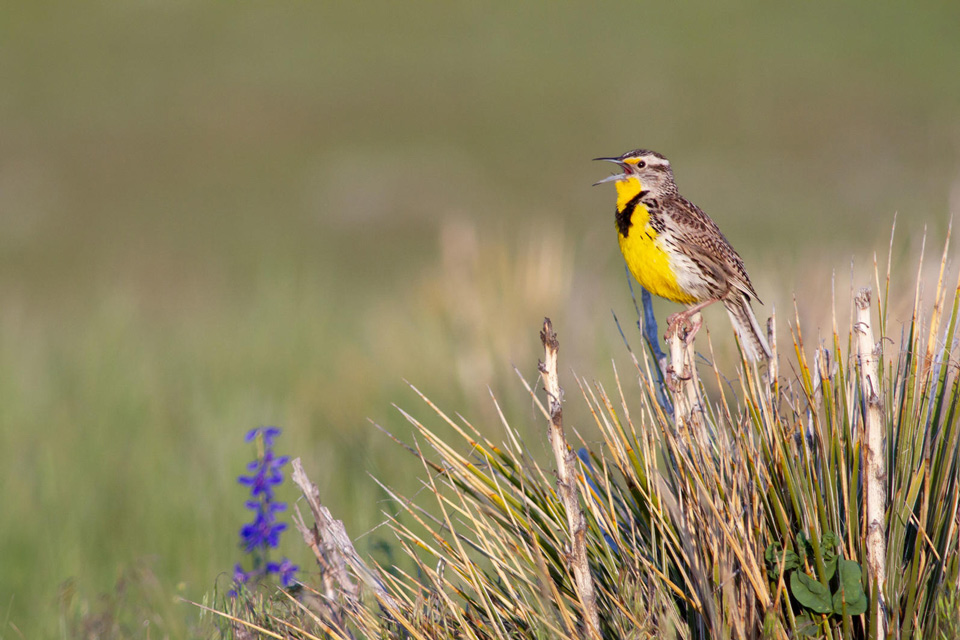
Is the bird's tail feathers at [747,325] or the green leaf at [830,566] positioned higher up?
the bird's tail feathers at [747,325]

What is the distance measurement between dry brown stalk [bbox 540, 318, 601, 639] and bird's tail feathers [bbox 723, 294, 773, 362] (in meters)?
0.91

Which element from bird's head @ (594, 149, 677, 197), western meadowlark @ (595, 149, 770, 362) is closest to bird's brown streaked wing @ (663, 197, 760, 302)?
western meadowlark @ (595, 149, 770, 362)

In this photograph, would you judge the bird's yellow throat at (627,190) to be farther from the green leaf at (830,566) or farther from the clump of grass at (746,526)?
the green leaf at (830,566)

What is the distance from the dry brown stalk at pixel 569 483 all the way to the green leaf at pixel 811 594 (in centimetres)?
33

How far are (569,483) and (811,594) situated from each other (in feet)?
1.43

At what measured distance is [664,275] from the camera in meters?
3.17

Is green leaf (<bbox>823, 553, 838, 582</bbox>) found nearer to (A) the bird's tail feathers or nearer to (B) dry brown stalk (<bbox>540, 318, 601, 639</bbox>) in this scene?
(B) dry brown stalk (<bbox>540, 318, 601, 639</bbox>)

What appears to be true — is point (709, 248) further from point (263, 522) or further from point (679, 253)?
point (263, 522)

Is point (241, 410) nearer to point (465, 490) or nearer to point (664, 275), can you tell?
point (664, 275)

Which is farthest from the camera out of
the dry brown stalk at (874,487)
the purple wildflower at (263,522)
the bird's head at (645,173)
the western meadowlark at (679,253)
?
the bird's head at (645,173)

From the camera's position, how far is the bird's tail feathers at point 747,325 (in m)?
2.70

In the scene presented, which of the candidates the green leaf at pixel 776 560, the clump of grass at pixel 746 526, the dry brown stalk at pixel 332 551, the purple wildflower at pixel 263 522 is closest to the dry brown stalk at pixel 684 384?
the clump of grass at pixel 746 526

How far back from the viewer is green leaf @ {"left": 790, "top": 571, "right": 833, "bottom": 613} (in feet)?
5.84

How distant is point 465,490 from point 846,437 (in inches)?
28.9
